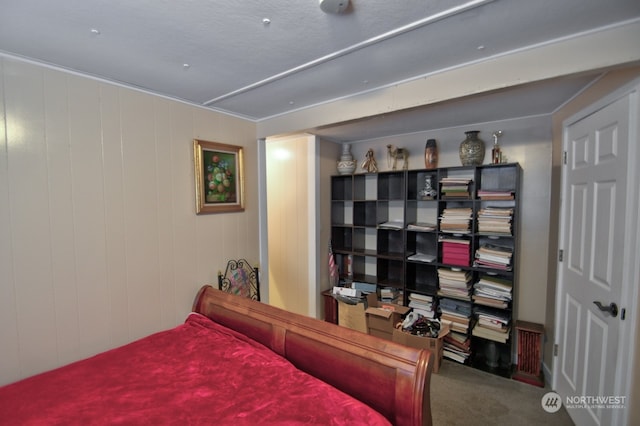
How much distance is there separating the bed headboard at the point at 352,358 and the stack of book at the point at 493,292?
178 cm

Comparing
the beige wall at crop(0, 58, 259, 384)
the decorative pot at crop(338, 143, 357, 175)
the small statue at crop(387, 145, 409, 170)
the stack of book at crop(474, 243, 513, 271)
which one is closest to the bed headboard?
the beige wall at crop(0, 58, 259, 384)

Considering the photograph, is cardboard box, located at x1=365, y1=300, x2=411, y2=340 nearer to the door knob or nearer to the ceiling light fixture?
the door knob

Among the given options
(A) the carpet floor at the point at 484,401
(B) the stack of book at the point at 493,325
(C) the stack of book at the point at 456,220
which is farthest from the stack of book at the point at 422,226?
(A) the carpet floor at the point at 484,401

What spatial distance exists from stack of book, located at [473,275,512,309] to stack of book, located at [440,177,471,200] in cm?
84

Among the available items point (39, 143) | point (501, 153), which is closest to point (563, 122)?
point (501, 153)

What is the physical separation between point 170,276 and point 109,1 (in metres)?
1.74

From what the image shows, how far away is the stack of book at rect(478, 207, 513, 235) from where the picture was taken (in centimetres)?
258


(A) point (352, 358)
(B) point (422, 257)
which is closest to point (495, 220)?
(B) point (422, 257)

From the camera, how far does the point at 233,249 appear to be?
2615 millimetres

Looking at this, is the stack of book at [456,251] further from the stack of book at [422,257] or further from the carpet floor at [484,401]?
the carpet floor at [484,401]

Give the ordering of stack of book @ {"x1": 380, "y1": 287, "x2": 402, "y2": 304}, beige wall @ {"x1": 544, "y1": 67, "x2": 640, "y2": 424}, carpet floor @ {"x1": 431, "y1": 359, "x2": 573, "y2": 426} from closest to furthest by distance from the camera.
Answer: beige wall @ {"x1": 544, "y1": 67, "x2": 640, "y2": 424}, carpet floor @ {"x1": 431, "y1": 359, "x2": 573, "y2": 426}, stack of book @ {"x1": 380, "y1": 287, "x2": 402, "y2": 304}

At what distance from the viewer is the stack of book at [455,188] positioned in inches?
109

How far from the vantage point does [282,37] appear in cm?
138

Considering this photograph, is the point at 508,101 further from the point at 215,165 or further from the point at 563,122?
the point at 215,165
